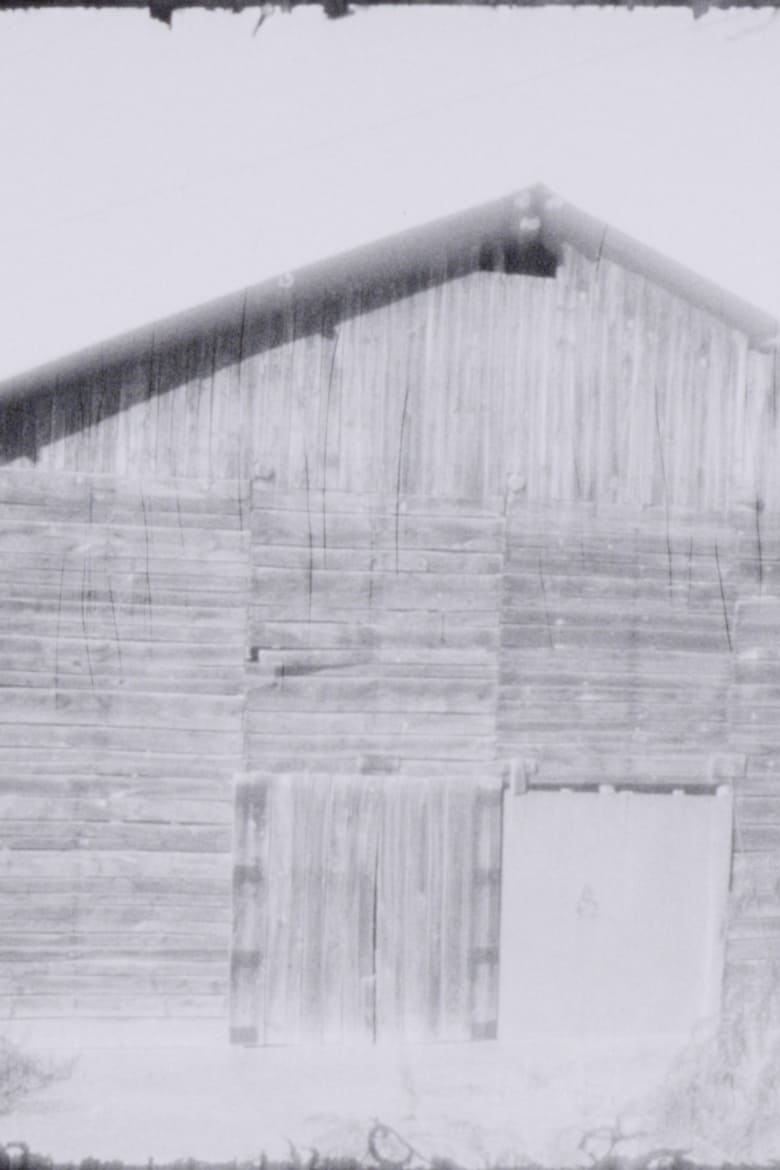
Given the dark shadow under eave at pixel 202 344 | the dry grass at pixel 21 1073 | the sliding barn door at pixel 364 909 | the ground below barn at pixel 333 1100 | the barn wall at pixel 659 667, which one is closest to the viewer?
the ground below barn at pixel 333 1100

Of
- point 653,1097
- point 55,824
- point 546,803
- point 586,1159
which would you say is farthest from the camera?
point 546,803

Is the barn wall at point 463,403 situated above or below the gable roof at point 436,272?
below

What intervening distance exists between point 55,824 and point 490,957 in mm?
3888

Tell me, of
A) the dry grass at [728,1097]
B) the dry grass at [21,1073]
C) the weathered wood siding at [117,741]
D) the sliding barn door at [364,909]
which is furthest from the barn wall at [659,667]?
the dry grass at [21,1073]

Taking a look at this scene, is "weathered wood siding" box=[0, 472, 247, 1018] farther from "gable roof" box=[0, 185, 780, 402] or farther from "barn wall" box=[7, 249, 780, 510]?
"gable roof" box=[0, 185, 780, 402]

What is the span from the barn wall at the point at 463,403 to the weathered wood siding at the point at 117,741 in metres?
0.52

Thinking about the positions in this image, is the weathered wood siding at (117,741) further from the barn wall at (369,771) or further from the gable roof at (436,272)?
the gable roof at (436,272)

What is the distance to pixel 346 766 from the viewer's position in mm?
9375

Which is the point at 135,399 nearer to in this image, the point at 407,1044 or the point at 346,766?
the point at 346,766

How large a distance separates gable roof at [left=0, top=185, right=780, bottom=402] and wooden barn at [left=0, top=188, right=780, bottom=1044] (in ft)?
0.11

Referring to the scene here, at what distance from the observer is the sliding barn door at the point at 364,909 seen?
30.3 feet

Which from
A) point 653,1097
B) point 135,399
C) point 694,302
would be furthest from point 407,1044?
point 694,302

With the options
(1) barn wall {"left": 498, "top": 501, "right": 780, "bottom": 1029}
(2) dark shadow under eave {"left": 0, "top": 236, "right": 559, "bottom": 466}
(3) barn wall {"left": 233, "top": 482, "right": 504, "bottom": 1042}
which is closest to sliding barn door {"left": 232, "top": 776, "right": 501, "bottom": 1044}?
(3) barn wall {"left": 233, "top": 482, "right": 504, "bottom": 1042}

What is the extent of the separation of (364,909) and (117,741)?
2.54 m
